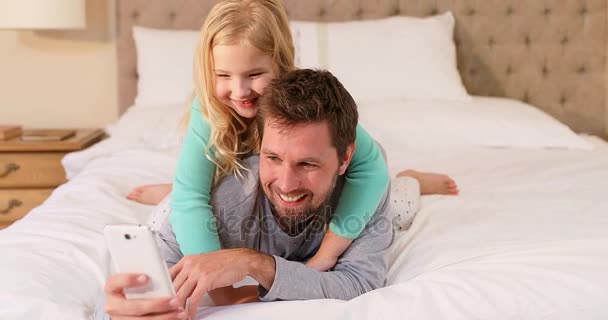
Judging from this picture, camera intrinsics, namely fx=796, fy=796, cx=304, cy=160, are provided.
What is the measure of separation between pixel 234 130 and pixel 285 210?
28 cm

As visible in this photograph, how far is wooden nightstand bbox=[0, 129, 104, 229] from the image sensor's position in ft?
9.55

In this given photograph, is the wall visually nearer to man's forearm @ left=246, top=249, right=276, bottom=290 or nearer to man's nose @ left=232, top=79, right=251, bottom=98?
man's nose @ left=232, top=79, right=251, bottom=98

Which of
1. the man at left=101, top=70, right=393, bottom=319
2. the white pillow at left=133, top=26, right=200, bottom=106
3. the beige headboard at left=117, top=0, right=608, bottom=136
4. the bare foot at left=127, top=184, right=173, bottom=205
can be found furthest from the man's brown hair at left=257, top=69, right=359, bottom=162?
the beige headboard at left=117, top=0, right=608, bottom=136

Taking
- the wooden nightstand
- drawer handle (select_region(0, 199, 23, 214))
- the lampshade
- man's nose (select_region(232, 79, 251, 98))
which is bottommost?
drawer handle (select_region(0, 199, 23, 214))

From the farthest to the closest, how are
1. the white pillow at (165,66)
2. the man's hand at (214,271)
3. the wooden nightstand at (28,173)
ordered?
1. the white pillow at (165,66)
2. the wooden nightstand at (28,173)
3. the man's hand at (214,271)

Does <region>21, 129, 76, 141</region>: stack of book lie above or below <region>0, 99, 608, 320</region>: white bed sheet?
below

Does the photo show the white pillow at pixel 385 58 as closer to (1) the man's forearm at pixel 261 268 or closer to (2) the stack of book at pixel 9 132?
(2) the stack of book at pixel 9 132

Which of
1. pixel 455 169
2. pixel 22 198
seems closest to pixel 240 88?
Answer: pixel 455 169

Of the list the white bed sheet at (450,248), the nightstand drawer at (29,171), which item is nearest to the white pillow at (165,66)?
the nightstand drawer at (29,171)

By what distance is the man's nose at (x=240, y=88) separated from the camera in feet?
4.99

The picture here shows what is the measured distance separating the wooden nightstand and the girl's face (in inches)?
59.9

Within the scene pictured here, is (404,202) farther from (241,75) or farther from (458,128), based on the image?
(458,128)

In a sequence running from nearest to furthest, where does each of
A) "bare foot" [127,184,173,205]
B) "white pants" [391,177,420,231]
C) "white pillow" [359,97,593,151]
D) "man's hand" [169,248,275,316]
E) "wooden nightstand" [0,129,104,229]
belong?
"man's hand" [169,248,275,316] → "white pants" [391,177,420,231] → "bare foot" [127,184,173,205] → "white pillow" [359,97,593,151] → "wooden nightstand" [0,129,104,229]

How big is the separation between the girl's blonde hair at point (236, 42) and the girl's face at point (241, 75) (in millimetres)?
13
